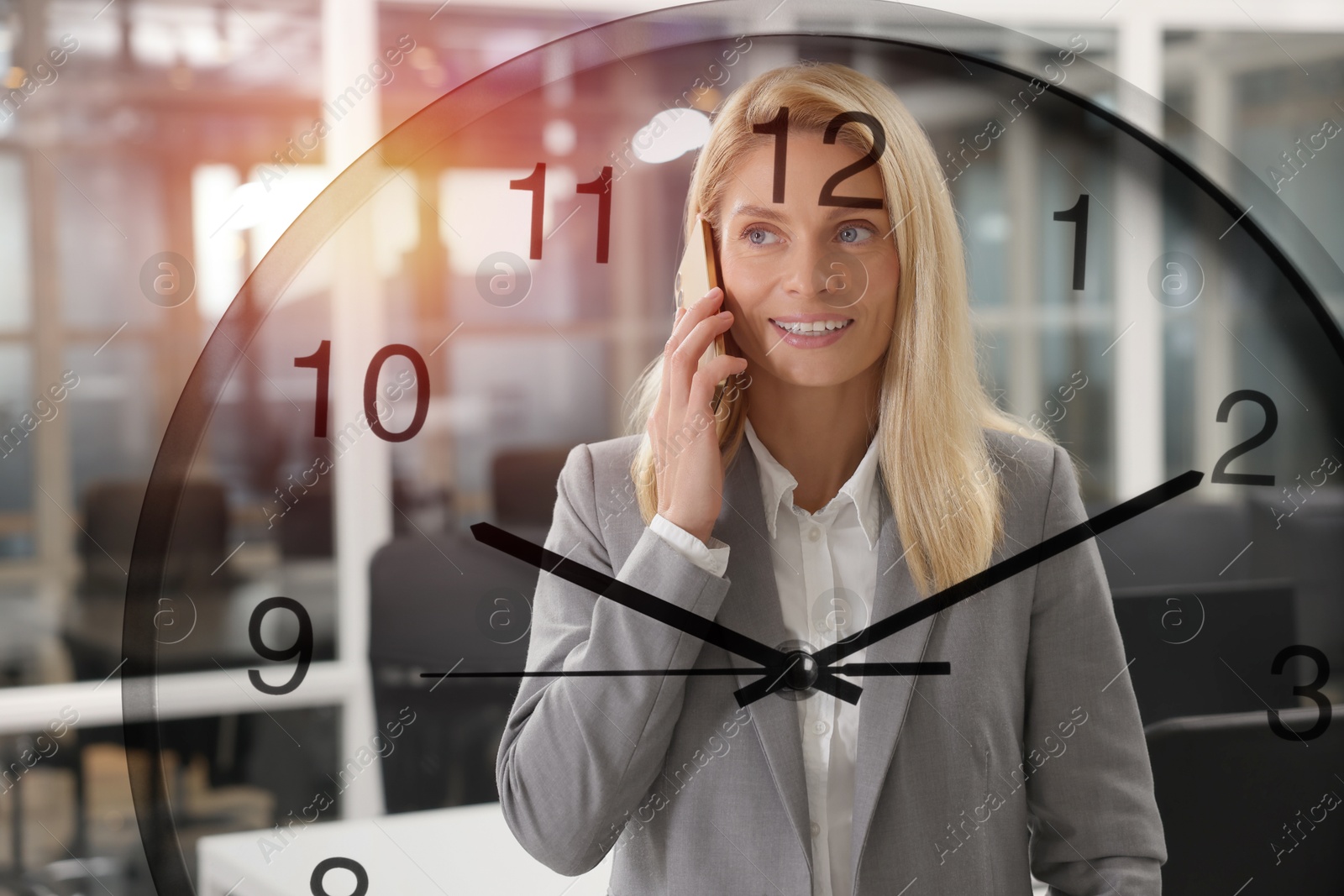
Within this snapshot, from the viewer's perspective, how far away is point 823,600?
39.9 inches

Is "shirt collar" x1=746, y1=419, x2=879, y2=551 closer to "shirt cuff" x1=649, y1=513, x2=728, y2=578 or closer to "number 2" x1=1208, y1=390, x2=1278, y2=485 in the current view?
"shirt cuff" x1=649, y1=513, x2=728, y2=578

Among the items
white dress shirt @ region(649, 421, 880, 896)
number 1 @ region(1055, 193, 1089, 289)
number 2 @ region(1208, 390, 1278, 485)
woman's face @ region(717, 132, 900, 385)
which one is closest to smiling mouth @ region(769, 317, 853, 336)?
woman's face @ region(717, 132, 900, 385)

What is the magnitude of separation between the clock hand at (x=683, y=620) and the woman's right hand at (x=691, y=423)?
0.07 metres

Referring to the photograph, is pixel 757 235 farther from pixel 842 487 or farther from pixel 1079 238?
pixel 1079 238

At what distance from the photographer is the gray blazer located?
931mm

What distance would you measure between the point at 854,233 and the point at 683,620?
0.37 meters

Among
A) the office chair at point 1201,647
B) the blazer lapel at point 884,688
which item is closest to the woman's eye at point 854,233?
the blazer lapel at point 884,688

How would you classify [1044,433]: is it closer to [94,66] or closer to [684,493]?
[684,493]

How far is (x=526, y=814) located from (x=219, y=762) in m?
0.34

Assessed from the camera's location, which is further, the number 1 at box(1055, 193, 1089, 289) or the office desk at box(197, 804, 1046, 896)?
the number 1 at box(1055, 193, 1089, 289)

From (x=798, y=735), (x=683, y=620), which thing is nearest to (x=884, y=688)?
(x=798, y=735)

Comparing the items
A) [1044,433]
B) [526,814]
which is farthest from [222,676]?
[1044,433]

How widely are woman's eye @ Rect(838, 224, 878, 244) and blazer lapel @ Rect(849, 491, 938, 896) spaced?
22 cm

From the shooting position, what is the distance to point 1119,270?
49.2 inches
